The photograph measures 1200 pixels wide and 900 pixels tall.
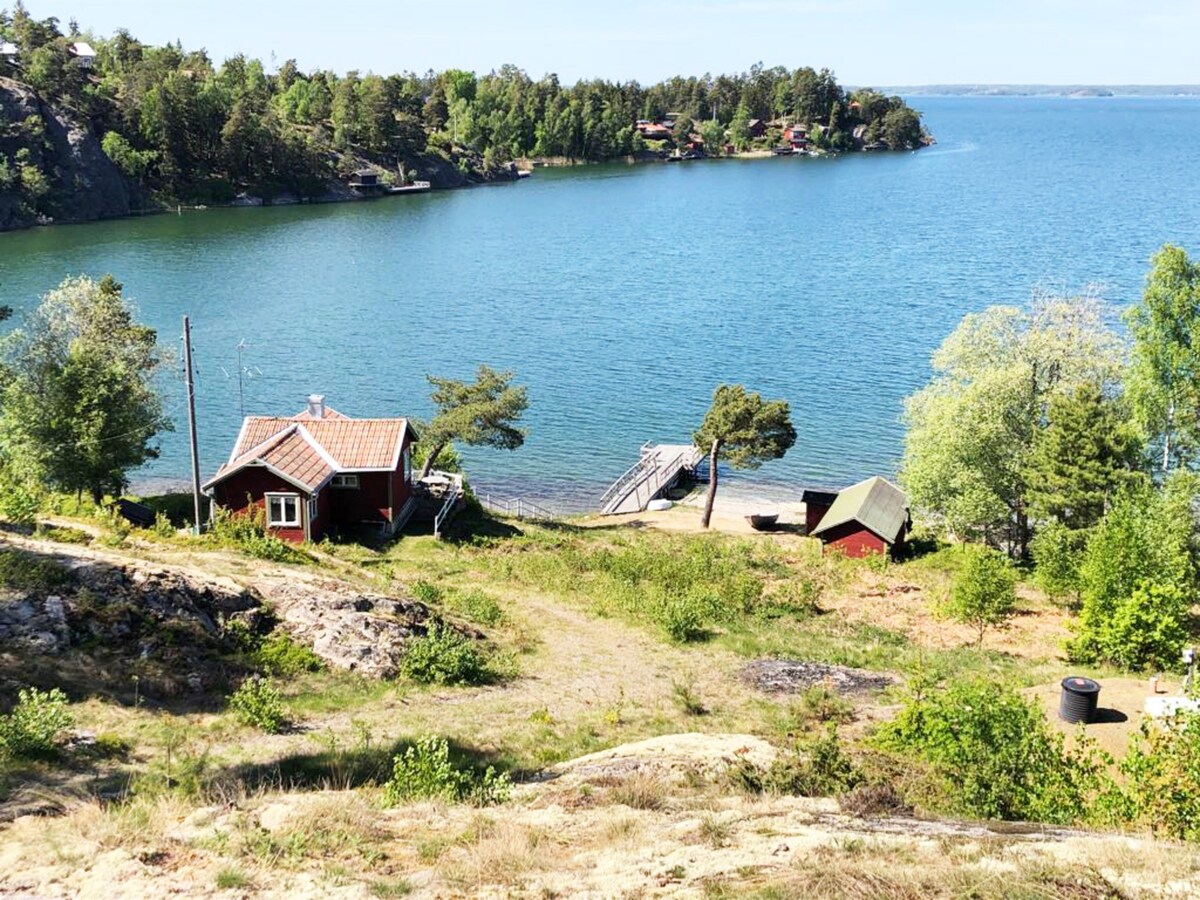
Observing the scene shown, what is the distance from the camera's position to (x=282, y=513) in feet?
113

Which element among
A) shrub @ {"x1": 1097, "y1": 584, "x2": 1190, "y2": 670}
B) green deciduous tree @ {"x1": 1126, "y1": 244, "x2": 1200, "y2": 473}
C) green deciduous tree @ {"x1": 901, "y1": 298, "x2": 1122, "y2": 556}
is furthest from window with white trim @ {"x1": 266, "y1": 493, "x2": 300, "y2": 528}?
green deciduous tree @ {"x1": 1126, "y1": 244, "x2": 1200, "y2": 473}

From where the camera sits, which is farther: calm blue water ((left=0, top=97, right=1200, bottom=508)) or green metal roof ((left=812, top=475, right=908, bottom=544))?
calm blue water ((left=0, top=97, right=1200, bottom=508))

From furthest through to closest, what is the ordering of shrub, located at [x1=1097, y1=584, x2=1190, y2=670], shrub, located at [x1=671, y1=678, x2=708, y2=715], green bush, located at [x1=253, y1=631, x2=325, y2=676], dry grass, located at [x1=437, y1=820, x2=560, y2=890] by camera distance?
shrub, located at [x1=1097, y1=584, x2=1190, y2=670]
shrub, located at [x1=671, y1=678, x2=708, y2=715]
green bush, located at [x1=253, y1=631, x2=325, y2=676]
dry grass, located at [x1=437, y1=820, x2=560, y2=890]

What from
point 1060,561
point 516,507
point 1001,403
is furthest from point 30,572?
point 1001,403

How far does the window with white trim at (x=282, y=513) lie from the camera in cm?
3434

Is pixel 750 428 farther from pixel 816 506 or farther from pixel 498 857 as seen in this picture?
pixel 498 857

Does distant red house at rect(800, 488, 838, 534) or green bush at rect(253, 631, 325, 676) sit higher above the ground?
green bush at rect(253, 631, 325, 676)

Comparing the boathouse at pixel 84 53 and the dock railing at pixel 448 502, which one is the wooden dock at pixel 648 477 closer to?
the dock railing at pixel 448 502

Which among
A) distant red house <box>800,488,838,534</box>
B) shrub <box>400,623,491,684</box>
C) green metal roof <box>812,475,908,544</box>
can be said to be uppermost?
shrub <box>400,623,491,684</box>

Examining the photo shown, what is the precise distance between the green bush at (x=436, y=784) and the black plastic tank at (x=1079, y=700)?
12.1 metres

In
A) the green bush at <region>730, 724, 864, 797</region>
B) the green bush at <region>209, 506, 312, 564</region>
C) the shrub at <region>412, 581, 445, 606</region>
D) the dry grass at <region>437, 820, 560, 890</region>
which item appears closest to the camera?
the dry grass at <region>437, 820, 560, 890</region>

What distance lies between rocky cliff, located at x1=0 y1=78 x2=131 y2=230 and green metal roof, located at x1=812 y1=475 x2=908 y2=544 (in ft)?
354

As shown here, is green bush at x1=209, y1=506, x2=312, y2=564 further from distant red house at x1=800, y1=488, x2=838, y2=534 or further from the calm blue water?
distant red house at x1=800, y1=488, x2=838, y2=534

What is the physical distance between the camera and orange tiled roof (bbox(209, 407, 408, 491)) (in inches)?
1361
